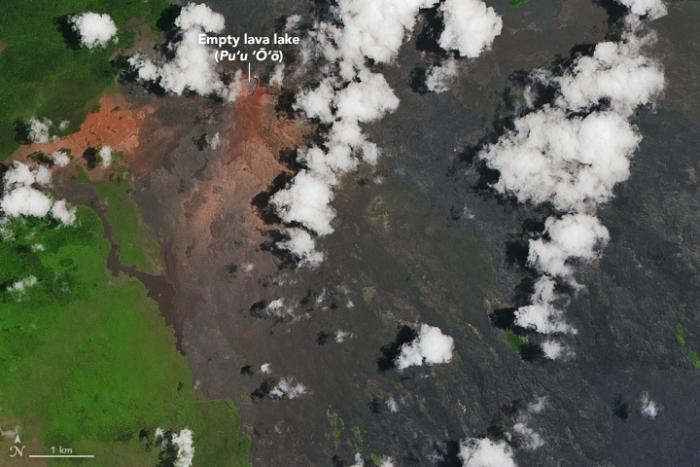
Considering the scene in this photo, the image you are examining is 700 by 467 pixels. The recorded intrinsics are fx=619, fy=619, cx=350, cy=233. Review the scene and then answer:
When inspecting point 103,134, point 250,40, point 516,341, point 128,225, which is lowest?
point 516,341

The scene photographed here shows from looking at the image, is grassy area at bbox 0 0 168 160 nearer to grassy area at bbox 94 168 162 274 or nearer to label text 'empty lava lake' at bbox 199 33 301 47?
label text 'empty lava lake' at bbox 199 33 301 47

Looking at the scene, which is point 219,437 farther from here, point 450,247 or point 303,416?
point 450,247

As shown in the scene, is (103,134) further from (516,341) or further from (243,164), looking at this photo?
(516,341)

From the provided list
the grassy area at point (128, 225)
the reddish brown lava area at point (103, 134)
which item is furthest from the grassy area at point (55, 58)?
the grassy area at point (128, 225)

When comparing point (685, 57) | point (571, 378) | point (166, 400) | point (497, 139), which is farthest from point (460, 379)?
point (685, 57)

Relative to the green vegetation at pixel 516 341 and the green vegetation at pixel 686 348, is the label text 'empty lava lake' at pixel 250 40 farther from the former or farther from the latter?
the green vegetation at pixel 686 348

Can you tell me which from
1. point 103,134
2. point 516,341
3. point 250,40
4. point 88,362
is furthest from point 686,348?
point 103,134

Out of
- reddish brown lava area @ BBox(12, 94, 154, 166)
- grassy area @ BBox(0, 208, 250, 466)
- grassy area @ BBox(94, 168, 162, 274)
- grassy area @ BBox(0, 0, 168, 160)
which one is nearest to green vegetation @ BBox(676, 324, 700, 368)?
grassy area @ BBox(0, 208, 250, 466)
